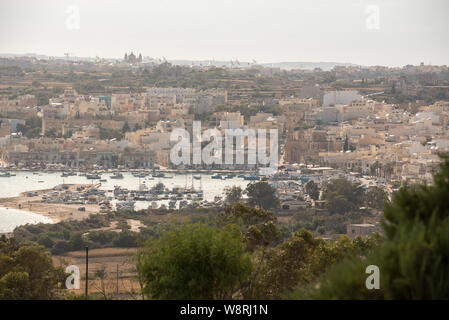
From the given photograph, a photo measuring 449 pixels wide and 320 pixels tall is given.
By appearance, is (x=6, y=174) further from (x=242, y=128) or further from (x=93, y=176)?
(x=242, y=128)

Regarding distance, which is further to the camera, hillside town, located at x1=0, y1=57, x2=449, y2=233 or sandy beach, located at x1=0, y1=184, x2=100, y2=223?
hillside town, located at x1=0, y1=57, x2=449, y2=233

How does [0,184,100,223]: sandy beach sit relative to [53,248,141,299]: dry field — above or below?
below

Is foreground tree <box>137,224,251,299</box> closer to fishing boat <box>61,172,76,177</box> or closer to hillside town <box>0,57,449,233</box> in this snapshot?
hillside town <box>0,57,449,233</box>

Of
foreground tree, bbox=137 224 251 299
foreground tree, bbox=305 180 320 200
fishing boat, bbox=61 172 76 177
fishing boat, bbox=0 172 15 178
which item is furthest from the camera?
fishing boat, bbox=61 172 76 177

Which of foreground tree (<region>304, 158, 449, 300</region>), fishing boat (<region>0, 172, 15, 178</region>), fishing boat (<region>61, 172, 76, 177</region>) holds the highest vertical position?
foreground tree (<region>304, 158, 449, 300</region>)

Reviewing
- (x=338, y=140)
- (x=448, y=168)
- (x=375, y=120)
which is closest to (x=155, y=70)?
(x=375, y=120)

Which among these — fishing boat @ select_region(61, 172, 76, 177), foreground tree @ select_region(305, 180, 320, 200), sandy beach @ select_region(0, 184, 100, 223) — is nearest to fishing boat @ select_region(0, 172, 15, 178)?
fishing boat @ select_region(61, 172, 76, 177)
